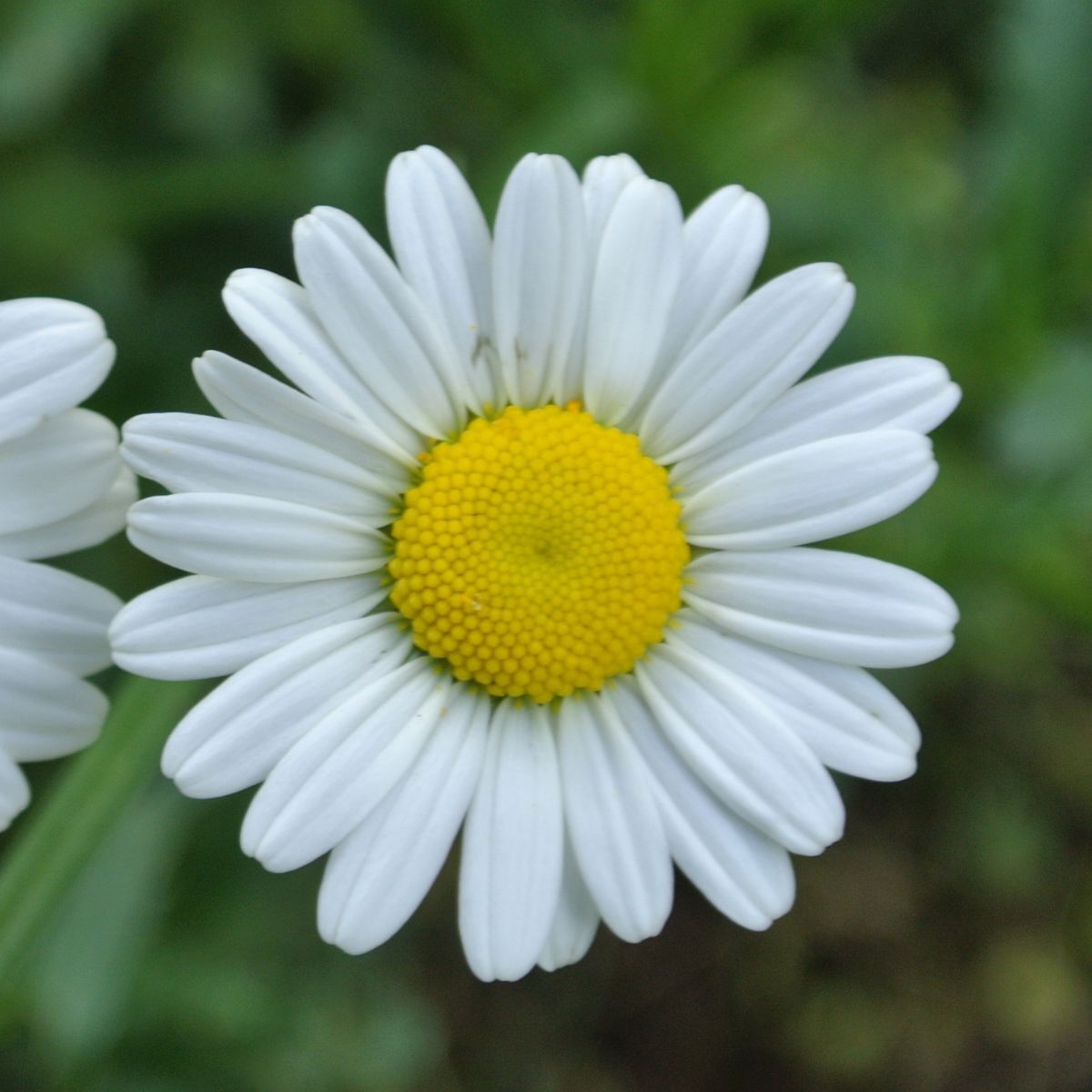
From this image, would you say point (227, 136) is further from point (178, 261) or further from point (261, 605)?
point (261, 605)

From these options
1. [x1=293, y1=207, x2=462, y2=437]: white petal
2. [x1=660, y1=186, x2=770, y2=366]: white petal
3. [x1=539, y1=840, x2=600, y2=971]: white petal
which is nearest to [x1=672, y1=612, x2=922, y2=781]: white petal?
[x1=539, y1=840, x2=600, y2=971]: white petal

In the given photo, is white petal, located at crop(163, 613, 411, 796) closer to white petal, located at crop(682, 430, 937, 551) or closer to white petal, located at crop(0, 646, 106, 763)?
white petal, located at crop(0, 646, 106, 763)

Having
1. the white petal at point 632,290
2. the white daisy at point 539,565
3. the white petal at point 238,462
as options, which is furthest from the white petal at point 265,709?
the white petal at point 632,290

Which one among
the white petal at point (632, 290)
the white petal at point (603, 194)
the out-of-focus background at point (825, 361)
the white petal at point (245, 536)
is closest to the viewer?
the white petal at point (245, 536)

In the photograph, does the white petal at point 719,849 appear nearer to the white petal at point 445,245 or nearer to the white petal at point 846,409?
the white petal at point 846,409

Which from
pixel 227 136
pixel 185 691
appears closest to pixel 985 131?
pixel 227 136
